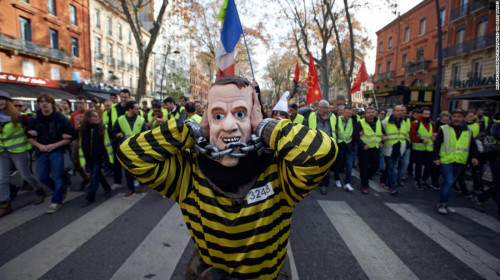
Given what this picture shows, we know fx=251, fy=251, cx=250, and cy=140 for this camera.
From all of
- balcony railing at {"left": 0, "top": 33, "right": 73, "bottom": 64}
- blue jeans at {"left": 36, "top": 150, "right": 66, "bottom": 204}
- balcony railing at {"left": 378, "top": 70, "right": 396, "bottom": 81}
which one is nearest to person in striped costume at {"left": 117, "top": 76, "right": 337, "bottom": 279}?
blue jeans at {"left": 36, "top": 150, "right": 66, "bottom": 204}

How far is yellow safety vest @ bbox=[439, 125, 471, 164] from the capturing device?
4.33 meters

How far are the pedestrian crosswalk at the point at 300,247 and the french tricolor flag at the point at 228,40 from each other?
7.17 feet

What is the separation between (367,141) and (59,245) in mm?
5546

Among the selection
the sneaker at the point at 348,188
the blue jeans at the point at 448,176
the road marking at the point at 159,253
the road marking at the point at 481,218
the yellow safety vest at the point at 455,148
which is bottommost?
the road marking at the point at 159,253

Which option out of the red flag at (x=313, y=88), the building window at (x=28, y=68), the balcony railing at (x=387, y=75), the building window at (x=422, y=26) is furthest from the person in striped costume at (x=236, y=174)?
the balcony railing at (x=387, y=75)

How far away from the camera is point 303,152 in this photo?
1.25 metres

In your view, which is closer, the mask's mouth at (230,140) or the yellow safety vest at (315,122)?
the mask's mouth at (230,140)

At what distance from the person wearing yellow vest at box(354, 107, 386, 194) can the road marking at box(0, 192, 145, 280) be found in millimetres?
4742

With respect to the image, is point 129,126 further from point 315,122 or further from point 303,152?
point 303,152

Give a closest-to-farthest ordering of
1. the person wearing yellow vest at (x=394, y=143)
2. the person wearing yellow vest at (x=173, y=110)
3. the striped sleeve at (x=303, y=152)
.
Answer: the striped sleeve at (x=303, y=152), the person wearing yellow vest at (x=394, y=143), the person wearing yellow vest at (x=173, y=110)

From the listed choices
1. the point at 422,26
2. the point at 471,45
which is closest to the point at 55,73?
the point at 471,45

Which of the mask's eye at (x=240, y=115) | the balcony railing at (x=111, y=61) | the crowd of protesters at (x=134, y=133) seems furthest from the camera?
the balcony railing at (x=111, y=61)

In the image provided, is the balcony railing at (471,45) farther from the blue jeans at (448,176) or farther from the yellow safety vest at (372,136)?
the blue jeans at (448,176)

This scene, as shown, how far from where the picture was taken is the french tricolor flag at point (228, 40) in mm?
2453
